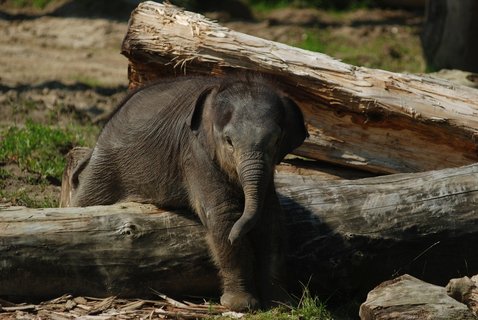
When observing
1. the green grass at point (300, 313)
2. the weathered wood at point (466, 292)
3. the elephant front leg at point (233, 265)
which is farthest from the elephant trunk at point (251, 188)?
the weathered wood at point (466, 292)

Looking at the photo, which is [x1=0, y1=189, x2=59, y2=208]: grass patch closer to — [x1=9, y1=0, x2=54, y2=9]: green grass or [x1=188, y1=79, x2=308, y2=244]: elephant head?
[x1=188, y1=79, x2=308, y2=244]: elephant head

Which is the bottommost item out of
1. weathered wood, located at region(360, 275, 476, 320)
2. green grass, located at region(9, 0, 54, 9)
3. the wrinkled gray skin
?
green grass, located at region(9, 0, 54, 9)

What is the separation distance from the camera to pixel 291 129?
A: 6.75 m

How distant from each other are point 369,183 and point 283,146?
2.93 feet

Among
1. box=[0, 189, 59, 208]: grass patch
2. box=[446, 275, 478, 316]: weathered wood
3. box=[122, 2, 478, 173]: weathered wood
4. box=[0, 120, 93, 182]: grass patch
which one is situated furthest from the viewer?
box=[0, 120, 93, 182]: grass patch

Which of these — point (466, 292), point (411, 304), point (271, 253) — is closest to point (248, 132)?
point (271, 253)

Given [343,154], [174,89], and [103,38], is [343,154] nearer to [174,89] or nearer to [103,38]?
[174,89]

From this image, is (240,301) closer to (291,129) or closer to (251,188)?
(251,188)

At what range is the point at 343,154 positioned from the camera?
8.41 m

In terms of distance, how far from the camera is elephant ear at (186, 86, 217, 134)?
6773 mm

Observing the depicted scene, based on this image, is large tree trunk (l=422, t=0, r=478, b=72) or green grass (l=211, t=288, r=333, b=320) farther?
large tree trunk (l=422, t=0, r=478, b=72)

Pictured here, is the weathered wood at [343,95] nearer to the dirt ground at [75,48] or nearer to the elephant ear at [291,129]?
the elephant ear at [291,129]

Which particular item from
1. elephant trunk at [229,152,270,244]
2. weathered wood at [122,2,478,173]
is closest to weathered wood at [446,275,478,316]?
elephant trunk at [229,152,270,244]

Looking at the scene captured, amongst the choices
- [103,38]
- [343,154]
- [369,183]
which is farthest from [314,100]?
[103,38]
